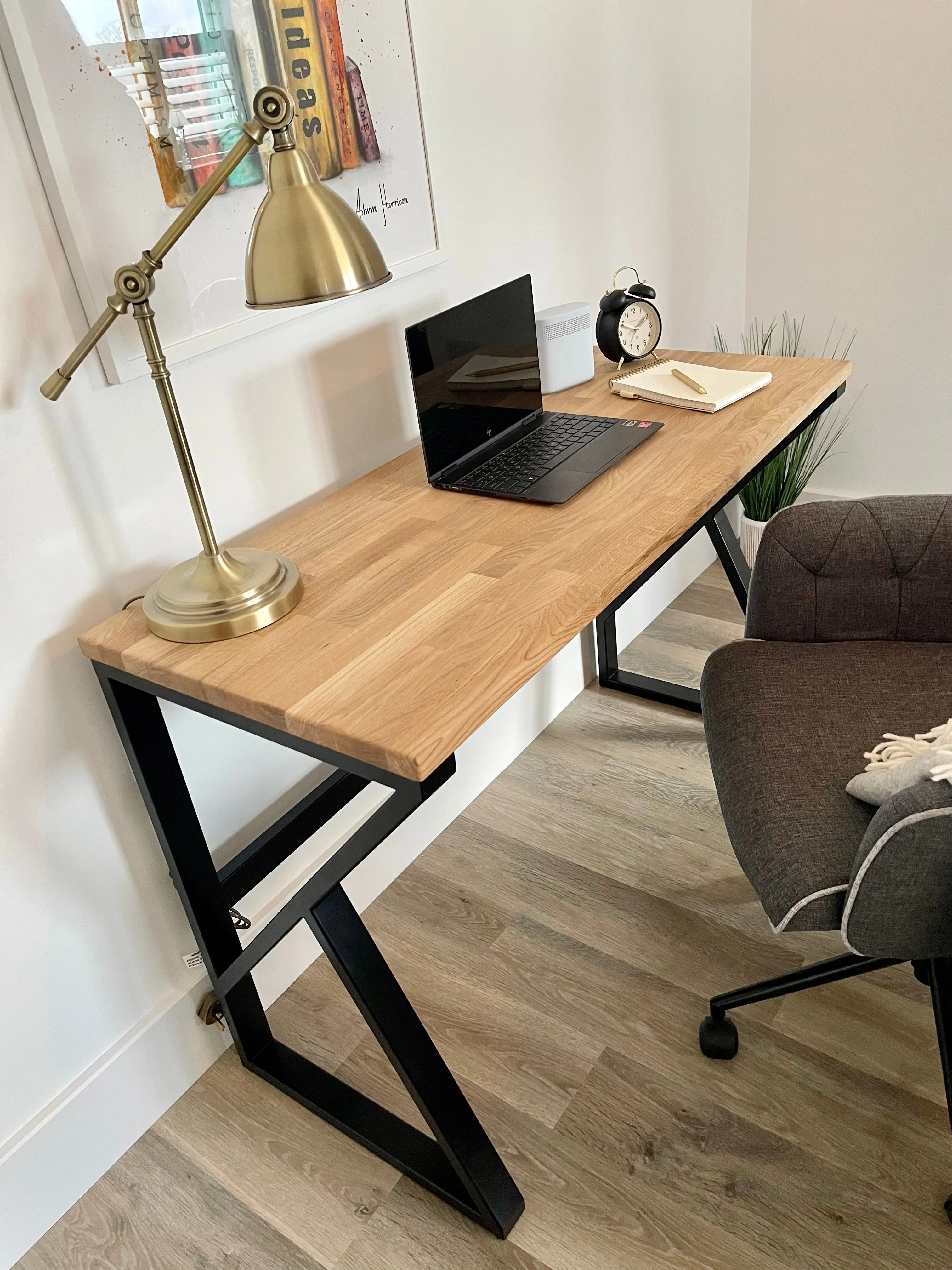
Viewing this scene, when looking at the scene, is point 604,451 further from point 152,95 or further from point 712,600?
point 712,600

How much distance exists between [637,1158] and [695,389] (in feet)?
4.06

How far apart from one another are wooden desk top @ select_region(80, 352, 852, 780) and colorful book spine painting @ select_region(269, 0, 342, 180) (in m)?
0.49

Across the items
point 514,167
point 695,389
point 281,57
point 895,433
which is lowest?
point 895,433

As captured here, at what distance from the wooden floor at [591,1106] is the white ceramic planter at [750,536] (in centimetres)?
99

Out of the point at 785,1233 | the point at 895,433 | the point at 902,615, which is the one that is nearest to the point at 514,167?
the point at 902,615

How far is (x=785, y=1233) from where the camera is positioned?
126 centimetres

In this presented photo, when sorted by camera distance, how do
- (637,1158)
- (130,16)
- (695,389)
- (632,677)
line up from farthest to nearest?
(632,677)
(695,389)
(637,1158)
(130,16)

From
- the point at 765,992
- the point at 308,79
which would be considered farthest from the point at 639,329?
the point at 765,992

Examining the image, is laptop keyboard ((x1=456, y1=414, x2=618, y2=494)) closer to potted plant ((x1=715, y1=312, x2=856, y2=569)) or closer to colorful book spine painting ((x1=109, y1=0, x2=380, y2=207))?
colorful book spine painting ((x1=109, y1=0, x2=380, y2=207))

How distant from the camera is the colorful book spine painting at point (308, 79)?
51.2 inches

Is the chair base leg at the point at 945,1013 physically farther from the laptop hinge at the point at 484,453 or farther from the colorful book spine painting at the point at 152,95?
the colorful book spine painting at the point at 152,95

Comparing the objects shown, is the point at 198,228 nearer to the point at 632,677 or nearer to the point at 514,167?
the point at 514,167

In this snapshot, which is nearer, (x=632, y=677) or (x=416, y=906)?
(x=416, y=906)

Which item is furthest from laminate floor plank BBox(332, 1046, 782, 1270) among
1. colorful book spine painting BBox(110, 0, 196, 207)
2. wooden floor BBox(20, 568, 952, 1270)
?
colorful book spine painting BBox(110, 0, 196, 207)
